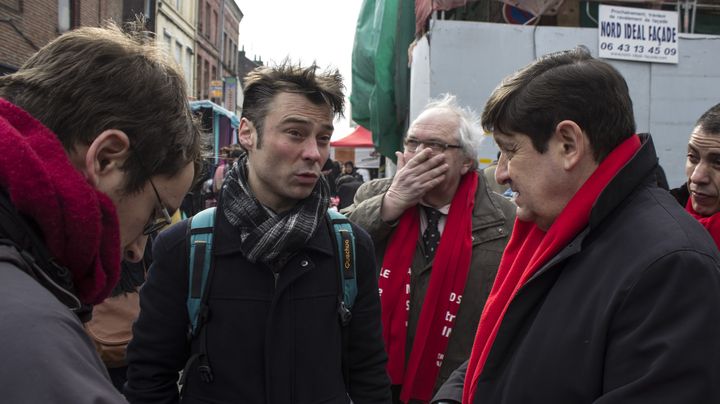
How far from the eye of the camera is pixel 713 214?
3.09 metres

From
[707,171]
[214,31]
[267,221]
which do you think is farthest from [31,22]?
[214,31]

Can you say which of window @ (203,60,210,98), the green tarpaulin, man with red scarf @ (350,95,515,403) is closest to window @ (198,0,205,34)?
window @ (203,60,210,98)

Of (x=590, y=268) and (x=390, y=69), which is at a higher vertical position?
(x=390, y=69)

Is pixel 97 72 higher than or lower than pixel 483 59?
lower

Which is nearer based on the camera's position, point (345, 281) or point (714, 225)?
point (345, 281)

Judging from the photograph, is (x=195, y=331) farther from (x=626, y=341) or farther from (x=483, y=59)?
(x=483, y=59)

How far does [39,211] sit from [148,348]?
1356 mm

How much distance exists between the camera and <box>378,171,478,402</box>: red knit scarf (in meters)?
2.99

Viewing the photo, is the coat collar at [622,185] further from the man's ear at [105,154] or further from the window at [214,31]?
the window at [214,31]

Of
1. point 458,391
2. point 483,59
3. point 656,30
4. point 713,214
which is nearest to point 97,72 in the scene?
point 458,391

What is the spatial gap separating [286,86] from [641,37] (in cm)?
615

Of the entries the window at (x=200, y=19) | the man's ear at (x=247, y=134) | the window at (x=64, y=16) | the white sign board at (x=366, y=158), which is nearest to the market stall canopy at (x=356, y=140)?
the white sign board at (x=366, y=158)

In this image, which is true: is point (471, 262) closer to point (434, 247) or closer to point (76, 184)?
point (434, 247)

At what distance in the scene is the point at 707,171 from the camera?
3.03 metres
